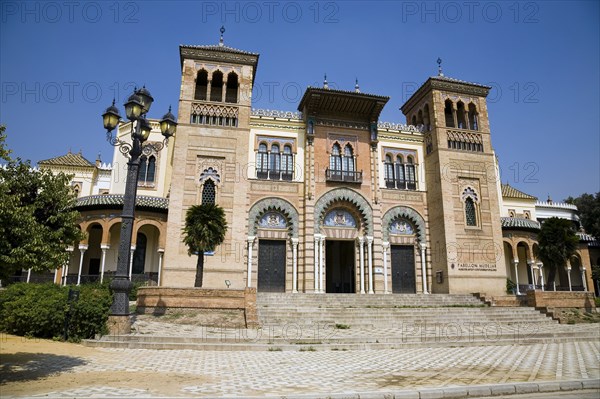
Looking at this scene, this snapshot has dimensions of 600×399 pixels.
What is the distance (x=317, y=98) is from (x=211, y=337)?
14848 mm

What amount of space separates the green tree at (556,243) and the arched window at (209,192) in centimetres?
1716

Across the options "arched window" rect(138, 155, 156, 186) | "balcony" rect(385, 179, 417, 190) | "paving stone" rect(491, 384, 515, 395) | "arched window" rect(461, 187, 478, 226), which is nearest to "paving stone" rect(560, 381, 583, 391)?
"paving stone" rect(491, 384, 515, 395)

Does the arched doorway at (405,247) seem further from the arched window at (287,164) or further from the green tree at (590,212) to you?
the green tree at (590,212)

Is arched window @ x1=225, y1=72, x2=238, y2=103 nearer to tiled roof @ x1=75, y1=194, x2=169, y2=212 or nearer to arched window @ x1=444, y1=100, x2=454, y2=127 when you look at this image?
tiled roof @ x1=75, y1=194, x2=169, y2=212

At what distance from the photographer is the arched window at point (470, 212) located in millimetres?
23169

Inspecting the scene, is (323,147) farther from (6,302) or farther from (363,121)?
(6,302)

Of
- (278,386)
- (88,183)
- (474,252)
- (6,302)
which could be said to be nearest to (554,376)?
(278,386)

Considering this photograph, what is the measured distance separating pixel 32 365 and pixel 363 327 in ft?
33.1

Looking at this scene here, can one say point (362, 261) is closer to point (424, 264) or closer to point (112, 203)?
point (424, 264)

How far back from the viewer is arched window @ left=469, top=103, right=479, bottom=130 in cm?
2516

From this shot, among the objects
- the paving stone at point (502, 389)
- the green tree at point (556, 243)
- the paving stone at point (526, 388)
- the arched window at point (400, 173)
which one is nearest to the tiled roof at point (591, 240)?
the green tree at point (556, 243)

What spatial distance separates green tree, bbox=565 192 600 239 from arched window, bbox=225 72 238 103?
103 feet

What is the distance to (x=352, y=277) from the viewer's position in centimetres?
2456

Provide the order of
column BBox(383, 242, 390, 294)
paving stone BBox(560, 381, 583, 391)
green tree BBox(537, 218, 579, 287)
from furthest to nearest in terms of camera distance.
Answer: column BBox(383, 242, 390, 294) → green tree BBox(537, 218, 579, 287) → paving stone BBox(560, 381, 583, 391)
